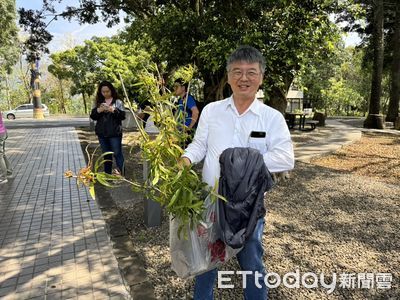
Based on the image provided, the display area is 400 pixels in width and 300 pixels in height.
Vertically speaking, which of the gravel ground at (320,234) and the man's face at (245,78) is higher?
the man's face at (245,78)

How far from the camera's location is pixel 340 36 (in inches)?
214

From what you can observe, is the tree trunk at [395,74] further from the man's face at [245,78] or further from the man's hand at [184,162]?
the man's hand at [184,162]

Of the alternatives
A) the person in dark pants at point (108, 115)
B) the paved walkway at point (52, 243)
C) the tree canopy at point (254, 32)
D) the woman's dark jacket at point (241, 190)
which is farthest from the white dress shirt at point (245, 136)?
the person in dark pants at point (108, 115)

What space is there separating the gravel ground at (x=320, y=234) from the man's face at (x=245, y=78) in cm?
173

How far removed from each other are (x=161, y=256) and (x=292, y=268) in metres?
1.29

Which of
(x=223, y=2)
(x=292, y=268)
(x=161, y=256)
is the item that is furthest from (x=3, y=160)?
(x=292, y=268)

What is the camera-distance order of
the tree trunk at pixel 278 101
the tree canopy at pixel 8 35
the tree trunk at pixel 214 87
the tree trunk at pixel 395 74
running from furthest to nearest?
the tree canopy at pixel 8 35 → the tree trunk at pixel 395 74 → the tree trunk at pixel 278 101 → the tree trunk at pixel 214 87

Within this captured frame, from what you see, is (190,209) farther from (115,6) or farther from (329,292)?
(115,6)

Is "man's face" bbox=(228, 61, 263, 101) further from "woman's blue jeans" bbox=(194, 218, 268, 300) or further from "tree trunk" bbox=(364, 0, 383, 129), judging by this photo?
"tree trunk" bbox=(364, 0, 383, 129)

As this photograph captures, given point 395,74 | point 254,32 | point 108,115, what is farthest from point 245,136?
point 395,74

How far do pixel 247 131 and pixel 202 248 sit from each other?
759 millimetres

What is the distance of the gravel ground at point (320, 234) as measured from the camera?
9.48ft

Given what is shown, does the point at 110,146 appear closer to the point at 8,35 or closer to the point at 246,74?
the point at 246,74

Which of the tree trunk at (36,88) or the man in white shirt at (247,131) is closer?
the man in white shirt at (247,131)
